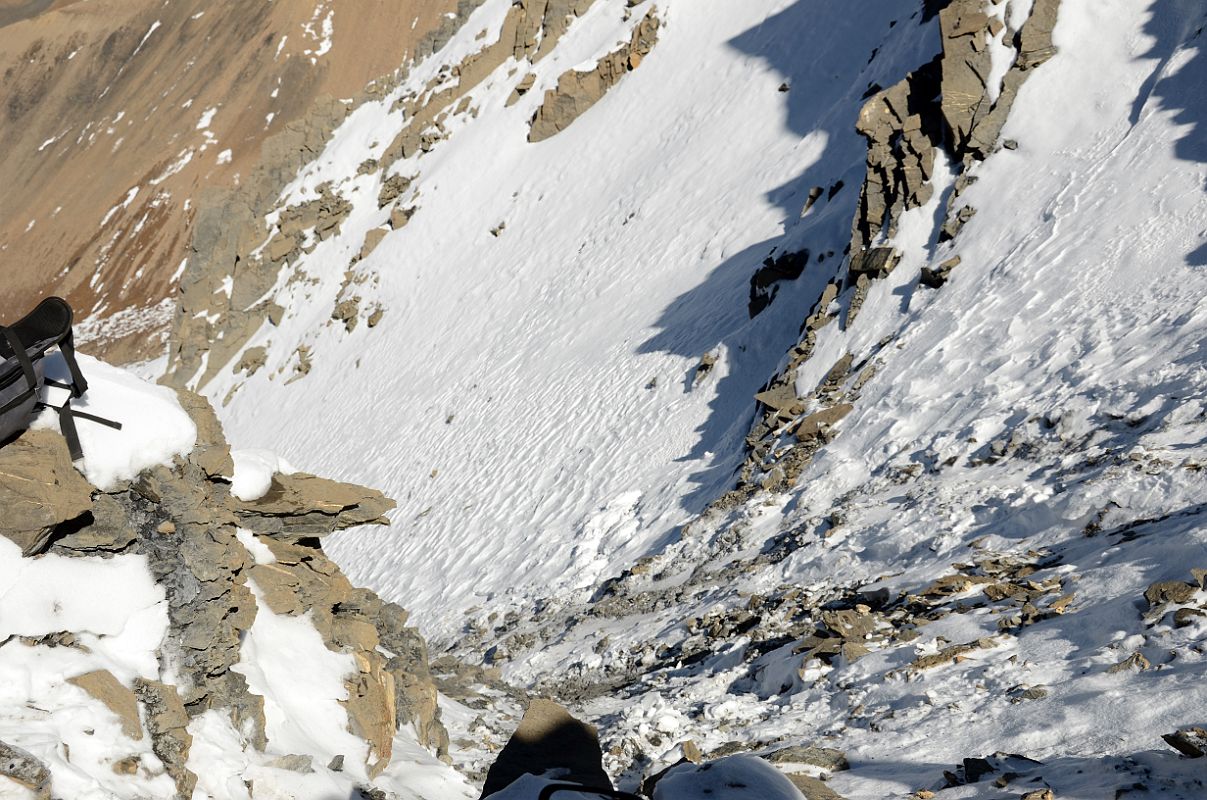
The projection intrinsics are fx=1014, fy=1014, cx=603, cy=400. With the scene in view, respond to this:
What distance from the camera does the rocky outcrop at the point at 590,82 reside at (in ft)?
109

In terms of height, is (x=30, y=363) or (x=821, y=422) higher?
(x=30, y=363)

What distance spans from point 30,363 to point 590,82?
29.6 m

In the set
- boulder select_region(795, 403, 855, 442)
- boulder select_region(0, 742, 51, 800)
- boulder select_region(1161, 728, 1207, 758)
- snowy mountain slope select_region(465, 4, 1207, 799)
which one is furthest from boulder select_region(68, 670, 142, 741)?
boulder select_region(795, 403, 855, 442)

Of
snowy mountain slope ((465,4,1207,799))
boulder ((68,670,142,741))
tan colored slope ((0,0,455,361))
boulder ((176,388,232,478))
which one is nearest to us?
boulder ((68,670,142,741))

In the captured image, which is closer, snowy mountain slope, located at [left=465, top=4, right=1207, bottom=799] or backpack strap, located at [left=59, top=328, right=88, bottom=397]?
backpack strap, located at [left=59, top=328, right=88, bottom=397]

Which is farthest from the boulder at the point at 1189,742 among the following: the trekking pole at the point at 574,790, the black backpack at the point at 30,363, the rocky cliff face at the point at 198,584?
the black backpack at the point at 30,363

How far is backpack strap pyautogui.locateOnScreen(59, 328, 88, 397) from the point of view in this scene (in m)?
6.07

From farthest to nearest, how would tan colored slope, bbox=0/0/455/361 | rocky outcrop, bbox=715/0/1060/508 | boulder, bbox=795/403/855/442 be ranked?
tan colored slope, bbox=0/0/455/361
rocky outcrop, bbox=715/0/1060/508
boulder, bbox=795/403/855/442

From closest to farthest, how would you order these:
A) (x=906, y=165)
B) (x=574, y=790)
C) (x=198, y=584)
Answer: (x=574, y=790) → (x=198, y=584) → (x=906, y=165)

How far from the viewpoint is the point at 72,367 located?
6148mm

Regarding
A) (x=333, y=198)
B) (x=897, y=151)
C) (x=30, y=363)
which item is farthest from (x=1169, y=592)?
(x=333, y=198)

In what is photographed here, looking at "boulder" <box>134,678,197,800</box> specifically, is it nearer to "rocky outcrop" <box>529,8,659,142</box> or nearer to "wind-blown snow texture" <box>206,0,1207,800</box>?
"wind-blown snow texture" <box>206,0,1207,800</box>

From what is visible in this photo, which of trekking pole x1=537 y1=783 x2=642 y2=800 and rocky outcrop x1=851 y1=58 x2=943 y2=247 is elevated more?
trekking pole x1=537 y1=783 x2=642 y2=800

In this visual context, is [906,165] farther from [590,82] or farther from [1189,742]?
[590,82]
